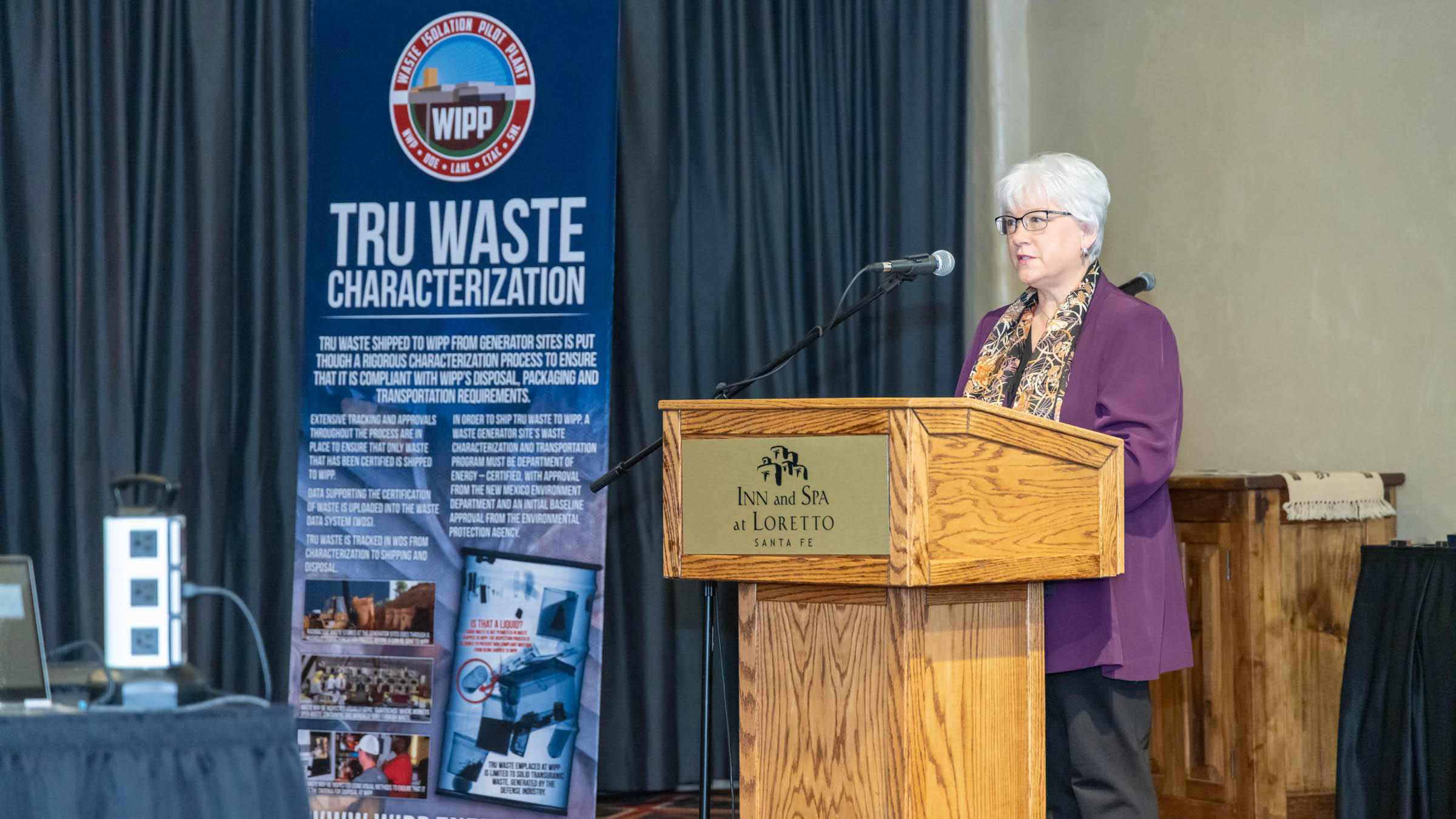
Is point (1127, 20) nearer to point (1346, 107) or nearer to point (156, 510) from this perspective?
point (1346, 107)

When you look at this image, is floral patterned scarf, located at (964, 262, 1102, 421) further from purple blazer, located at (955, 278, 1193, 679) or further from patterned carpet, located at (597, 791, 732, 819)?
patterned carpet, located at (597, 791, 732, 819)

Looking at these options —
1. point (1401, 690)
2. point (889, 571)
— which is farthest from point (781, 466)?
point (1401, 690)

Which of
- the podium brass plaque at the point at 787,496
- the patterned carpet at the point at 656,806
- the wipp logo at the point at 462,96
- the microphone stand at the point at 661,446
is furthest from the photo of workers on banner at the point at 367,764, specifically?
the podium brass plaque at the point at 787,496

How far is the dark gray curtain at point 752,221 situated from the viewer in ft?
13.0

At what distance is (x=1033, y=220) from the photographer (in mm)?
2191

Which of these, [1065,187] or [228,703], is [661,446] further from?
[228,703]

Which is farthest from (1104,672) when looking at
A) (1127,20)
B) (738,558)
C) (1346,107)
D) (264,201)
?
(264,201)

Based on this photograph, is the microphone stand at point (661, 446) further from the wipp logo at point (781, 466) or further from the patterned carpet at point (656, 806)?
the patterned carpet at point (656, 806)

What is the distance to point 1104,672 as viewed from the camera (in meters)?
2.02

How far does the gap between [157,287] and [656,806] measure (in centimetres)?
222

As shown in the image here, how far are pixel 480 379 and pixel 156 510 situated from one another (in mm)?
2022

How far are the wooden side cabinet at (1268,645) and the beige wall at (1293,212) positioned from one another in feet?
0.87

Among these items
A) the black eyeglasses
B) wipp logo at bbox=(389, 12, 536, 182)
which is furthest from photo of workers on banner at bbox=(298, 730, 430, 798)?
the black eyeglasses

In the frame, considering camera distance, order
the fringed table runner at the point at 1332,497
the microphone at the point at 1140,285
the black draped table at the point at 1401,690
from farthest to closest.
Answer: the fringed table runner at the point at 1332,497
the black draped table at the point at 1401,690
the microphone at the point at 1140,285
